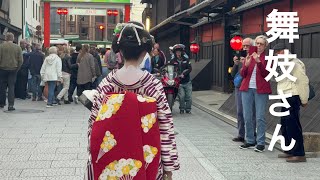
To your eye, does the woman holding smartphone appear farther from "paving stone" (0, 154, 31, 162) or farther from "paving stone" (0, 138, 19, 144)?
"paving stone" (0, 138, 19, 144)

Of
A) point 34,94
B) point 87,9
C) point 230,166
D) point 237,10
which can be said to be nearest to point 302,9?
point 237,10

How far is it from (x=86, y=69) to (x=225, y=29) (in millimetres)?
6214

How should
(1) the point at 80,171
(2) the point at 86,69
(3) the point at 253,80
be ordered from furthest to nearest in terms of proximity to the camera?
(2) the point at 86,69 → (3) the point at 253,80 → (1) the point at 80,171

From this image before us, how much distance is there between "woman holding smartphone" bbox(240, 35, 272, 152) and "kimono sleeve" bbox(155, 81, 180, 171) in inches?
182

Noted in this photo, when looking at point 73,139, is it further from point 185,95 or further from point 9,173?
point 185,95

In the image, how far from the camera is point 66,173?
20.9 feet

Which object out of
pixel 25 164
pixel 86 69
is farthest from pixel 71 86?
pixel 25 164

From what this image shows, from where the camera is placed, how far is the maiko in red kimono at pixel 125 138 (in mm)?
3127

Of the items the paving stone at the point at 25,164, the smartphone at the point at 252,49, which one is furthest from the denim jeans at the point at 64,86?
the smartphone at the point at 252,49

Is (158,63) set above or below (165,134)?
above

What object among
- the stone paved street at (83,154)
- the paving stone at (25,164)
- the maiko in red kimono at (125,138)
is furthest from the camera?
the paving stone at (25,164)

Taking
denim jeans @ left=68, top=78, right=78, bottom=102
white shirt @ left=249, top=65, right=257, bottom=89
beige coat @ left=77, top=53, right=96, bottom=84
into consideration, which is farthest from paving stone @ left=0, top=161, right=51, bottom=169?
denim jeans @ left=68, top=78, right=78, bottom=102

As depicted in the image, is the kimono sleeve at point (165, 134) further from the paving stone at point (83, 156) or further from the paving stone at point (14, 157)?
the paving stone at point (14, 157)

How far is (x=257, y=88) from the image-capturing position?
7.91 metres
